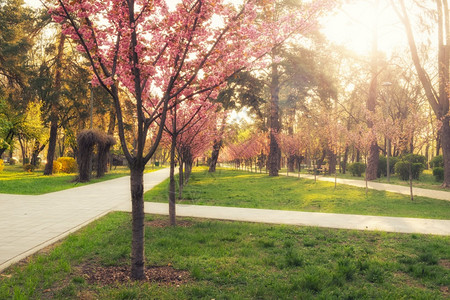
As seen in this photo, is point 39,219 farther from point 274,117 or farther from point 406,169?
point 274,117

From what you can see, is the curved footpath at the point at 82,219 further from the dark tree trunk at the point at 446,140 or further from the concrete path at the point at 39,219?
the dark tree trunk at the point at 446,140

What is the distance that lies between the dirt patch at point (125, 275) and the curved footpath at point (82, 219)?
4.14 feet

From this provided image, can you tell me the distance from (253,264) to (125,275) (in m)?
1.90

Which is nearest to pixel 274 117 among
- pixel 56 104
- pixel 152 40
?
pixel 56 104

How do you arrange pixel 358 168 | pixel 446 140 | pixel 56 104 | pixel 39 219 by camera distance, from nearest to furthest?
pixel 39 219 < pixel 446 140 < pixel 56 104 < pixel 358 168

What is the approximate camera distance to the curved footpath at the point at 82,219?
650cm

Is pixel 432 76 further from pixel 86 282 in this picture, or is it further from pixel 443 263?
pixel 86 282

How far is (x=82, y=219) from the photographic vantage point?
8.88 meters

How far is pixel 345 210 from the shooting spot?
11281mm

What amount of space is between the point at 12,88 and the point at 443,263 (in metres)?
29.1

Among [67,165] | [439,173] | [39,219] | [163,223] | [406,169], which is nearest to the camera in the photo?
[163,223]

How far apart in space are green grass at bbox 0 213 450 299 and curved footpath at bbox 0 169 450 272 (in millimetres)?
560

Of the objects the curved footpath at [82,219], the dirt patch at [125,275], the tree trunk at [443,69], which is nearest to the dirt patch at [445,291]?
the dirt patch at [125,275]

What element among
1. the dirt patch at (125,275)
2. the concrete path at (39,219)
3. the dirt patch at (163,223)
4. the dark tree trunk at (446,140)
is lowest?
the dirt patch at (125,275)
